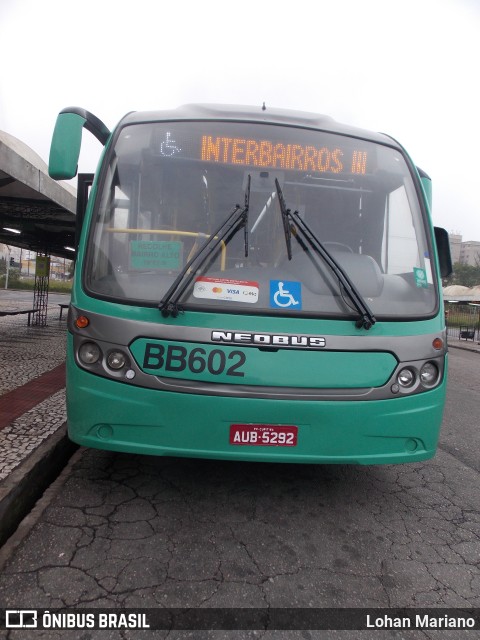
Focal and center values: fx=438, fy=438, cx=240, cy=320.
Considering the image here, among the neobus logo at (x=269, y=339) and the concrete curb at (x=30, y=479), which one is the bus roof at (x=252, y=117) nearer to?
the neobus logo at (x=269, y=339)

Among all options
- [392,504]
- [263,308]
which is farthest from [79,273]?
[392,504]

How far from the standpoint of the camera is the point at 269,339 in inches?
103

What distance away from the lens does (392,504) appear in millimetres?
3246

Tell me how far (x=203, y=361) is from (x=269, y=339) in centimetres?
42

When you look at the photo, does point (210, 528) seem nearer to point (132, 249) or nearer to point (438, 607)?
point (438, 607)

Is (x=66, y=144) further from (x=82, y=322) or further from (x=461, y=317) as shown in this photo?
(x=461, y=317)

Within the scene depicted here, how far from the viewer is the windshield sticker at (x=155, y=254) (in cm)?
288

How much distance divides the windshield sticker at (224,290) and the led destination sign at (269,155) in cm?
97

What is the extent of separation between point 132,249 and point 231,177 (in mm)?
866

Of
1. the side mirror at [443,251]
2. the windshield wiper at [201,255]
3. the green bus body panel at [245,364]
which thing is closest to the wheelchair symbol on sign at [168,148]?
the windshield wiper at [201,255]

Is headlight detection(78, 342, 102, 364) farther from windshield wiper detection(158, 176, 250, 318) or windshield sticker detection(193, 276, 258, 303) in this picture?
windshield sticker detection(193, 276, 258, 303)

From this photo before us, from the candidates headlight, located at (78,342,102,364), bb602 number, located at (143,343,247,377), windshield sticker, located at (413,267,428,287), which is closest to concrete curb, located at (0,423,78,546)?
headlight, located at (78,342,102,364)

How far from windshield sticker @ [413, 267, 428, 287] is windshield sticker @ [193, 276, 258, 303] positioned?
1167 millimetres

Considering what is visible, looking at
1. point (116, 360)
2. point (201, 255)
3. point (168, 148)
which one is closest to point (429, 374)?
A: point (201, 255)
